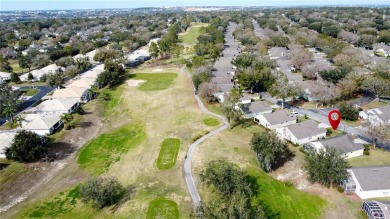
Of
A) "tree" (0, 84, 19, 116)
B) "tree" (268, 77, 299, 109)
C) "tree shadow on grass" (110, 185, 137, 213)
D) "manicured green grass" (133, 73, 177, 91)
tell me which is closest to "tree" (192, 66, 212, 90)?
"manicured green grass" (133, 73, 177, 91)

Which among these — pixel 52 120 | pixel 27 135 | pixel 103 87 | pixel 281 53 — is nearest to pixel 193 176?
pixel 27 135

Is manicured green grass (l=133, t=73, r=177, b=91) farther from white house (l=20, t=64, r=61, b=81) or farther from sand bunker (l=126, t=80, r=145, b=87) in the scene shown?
white house (l=20, t=64, r=61, b=81)

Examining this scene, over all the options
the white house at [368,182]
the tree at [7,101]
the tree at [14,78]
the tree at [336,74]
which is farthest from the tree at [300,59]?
the tree at [14,78]

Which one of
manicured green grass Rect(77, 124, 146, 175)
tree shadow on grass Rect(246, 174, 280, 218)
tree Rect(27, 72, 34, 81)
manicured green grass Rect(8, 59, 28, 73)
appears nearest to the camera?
tree shadow on grass Rect(246, 174, 280, 218)

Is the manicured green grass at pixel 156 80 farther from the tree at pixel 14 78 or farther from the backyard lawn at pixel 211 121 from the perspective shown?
the tree at pixel 14 78

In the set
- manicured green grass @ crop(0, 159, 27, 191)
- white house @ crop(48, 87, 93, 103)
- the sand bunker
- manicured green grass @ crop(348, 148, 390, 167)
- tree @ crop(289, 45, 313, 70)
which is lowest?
manicured green grass @ crop(0, 159, 27, 191)

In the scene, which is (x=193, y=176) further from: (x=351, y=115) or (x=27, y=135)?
(x=351, y=115)

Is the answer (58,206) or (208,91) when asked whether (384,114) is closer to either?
(208,91)
